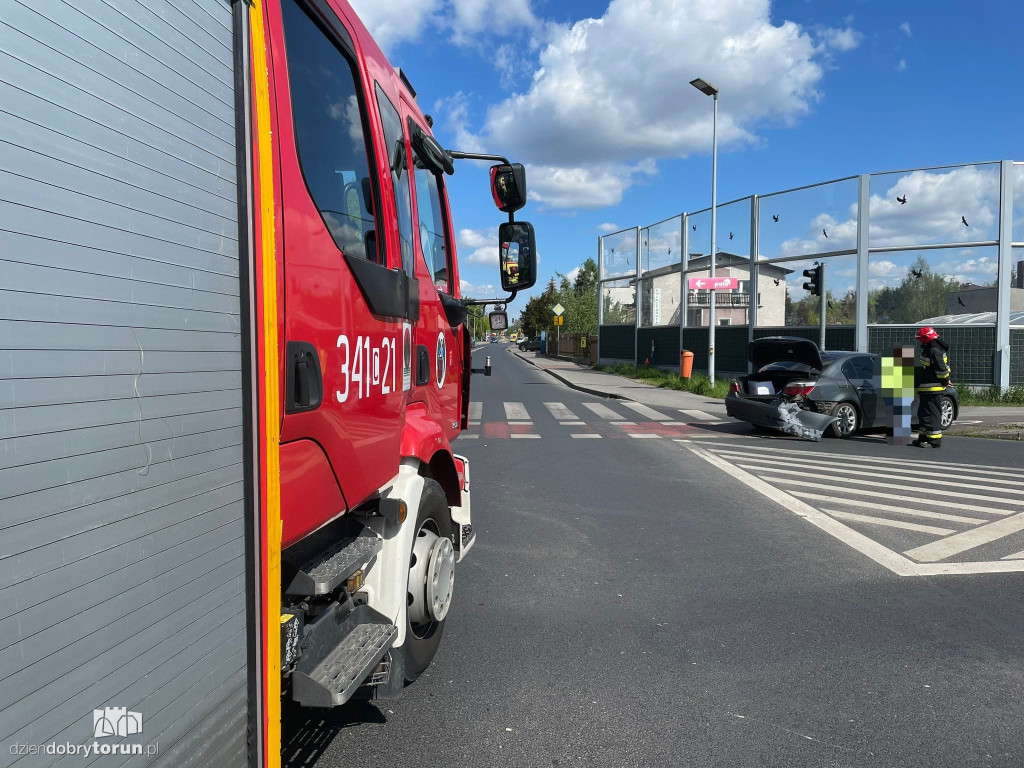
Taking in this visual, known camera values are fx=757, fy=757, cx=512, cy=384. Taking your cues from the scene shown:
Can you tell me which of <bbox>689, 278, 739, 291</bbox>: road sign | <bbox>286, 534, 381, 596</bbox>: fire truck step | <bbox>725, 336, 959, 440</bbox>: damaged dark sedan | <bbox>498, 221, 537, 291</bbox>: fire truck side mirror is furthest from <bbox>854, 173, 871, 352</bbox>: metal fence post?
<bbox>286, 534, 381, 596</bbox>: fire truck step

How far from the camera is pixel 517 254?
4.59 m

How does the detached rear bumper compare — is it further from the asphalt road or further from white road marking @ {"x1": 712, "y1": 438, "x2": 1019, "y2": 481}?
the asphalt road

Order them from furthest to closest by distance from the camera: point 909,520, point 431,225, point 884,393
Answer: point 884,393, point 909,520, point 431,225

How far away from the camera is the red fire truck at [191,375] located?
1.20 metres

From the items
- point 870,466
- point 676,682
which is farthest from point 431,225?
point 870,466

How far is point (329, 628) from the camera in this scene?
8.05 feet

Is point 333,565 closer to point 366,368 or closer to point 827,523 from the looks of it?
point 366,368

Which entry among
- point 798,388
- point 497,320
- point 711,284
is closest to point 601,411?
point 798,388

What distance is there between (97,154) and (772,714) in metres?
3.13

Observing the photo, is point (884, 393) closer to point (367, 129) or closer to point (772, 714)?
point (772, 714)

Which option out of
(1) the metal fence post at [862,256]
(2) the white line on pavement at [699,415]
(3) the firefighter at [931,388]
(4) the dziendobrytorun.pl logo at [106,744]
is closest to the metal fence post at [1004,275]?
(1) the metal fence post at [862,256]

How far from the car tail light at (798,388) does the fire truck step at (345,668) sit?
986 cm

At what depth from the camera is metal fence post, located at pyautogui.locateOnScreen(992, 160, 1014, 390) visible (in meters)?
17.1

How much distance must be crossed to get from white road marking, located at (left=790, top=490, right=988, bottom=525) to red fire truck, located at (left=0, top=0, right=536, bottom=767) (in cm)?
553
